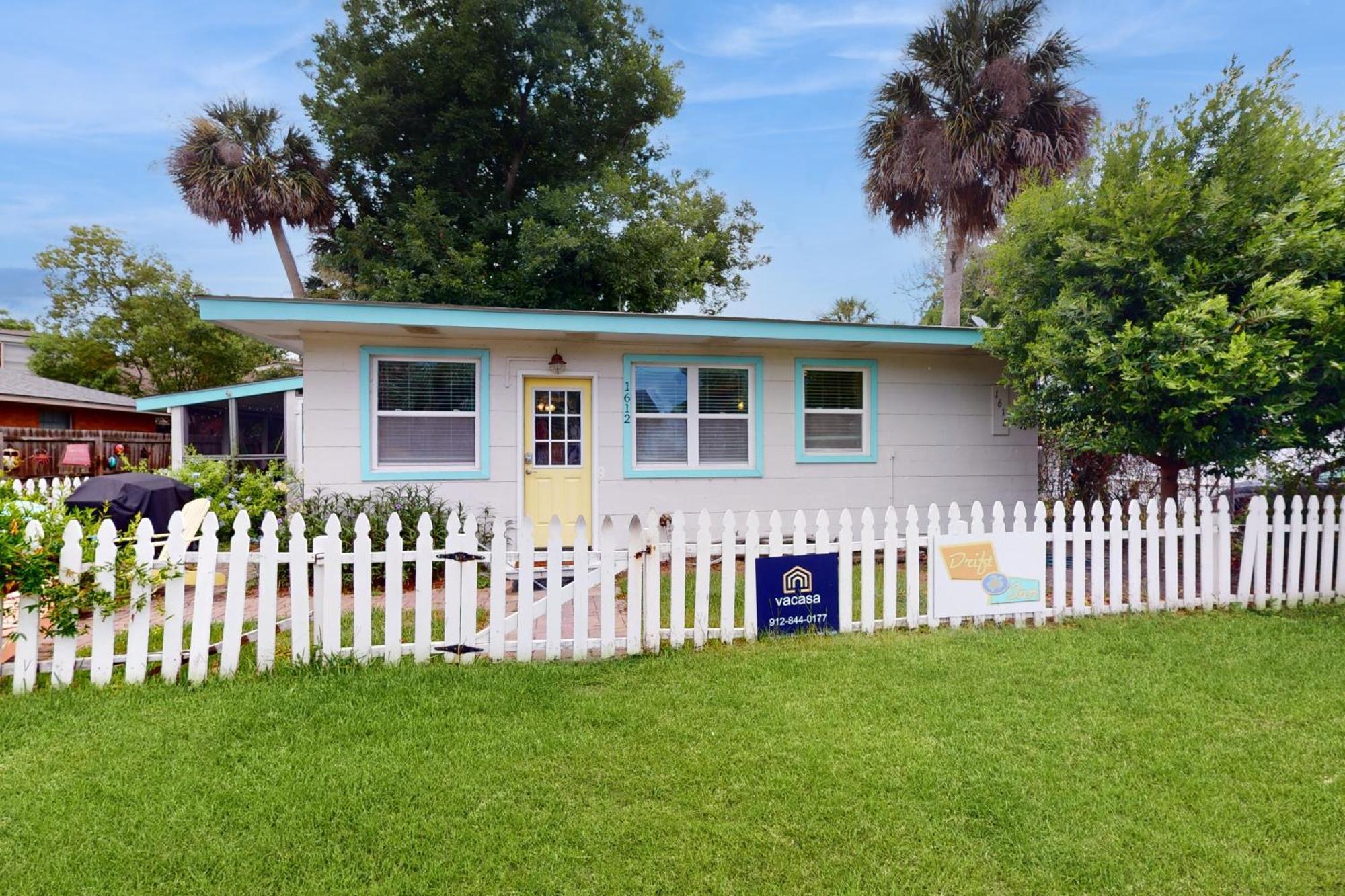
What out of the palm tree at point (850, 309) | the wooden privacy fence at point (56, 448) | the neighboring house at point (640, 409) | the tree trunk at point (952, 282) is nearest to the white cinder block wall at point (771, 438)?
the neighboring house at point (640, 409)

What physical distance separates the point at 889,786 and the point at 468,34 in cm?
1835

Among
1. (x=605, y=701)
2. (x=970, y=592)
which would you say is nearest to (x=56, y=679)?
(x=605, y=701)

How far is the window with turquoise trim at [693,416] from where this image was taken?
7.71 m

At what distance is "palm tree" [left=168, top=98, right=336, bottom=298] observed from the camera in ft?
55.0

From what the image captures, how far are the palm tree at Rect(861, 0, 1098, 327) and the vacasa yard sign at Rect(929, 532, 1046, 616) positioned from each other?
10.3 meters

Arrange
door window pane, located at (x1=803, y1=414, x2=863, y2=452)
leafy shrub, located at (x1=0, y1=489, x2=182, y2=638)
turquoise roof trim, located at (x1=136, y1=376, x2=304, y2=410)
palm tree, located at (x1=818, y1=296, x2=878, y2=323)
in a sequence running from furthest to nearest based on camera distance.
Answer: palm tree, located at (x1=818, y1=296, x2=878, y2=323)
turquoise roof trim, located at (x1=136, y1=376, x2=304, y2=410)
door window pane, located at (x1=803, y1=414, x2=863, y2=452)
leafy shrub, located at (x1=0, y1=489, x2=182, y2=638)

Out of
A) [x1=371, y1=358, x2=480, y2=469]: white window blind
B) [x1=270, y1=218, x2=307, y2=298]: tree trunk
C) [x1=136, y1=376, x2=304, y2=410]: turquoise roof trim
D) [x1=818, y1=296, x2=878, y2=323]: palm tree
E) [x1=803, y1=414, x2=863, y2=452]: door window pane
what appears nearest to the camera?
[x1=371, y1=358, x2=480, y2=469]: white window blind

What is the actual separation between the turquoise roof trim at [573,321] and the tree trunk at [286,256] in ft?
42.5

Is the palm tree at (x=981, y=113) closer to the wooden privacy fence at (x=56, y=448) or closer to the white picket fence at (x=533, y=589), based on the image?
the white picket fence at (x=533, y=589)

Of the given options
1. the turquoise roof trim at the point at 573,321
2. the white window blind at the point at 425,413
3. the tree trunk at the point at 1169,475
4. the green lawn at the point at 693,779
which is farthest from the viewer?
→ the white window blind at the point at 425,413

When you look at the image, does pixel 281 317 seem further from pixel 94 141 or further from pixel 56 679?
pixel 94 141

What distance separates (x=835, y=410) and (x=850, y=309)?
2275 cm

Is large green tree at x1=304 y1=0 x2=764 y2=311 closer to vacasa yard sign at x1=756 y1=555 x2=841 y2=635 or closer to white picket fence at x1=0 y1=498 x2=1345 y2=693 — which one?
white picket fence at x1=0 y1=498 x2=1345 y2=693

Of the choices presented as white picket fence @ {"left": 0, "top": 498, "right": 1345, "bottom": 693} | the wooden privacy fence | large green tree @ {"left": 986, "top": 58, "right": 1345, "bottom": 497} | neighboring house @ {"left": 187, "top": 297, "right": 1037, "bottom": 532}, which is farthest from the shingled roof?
large green tree @ {"left": 986, "top": 58, "right": 1345, "bottom": 497}
